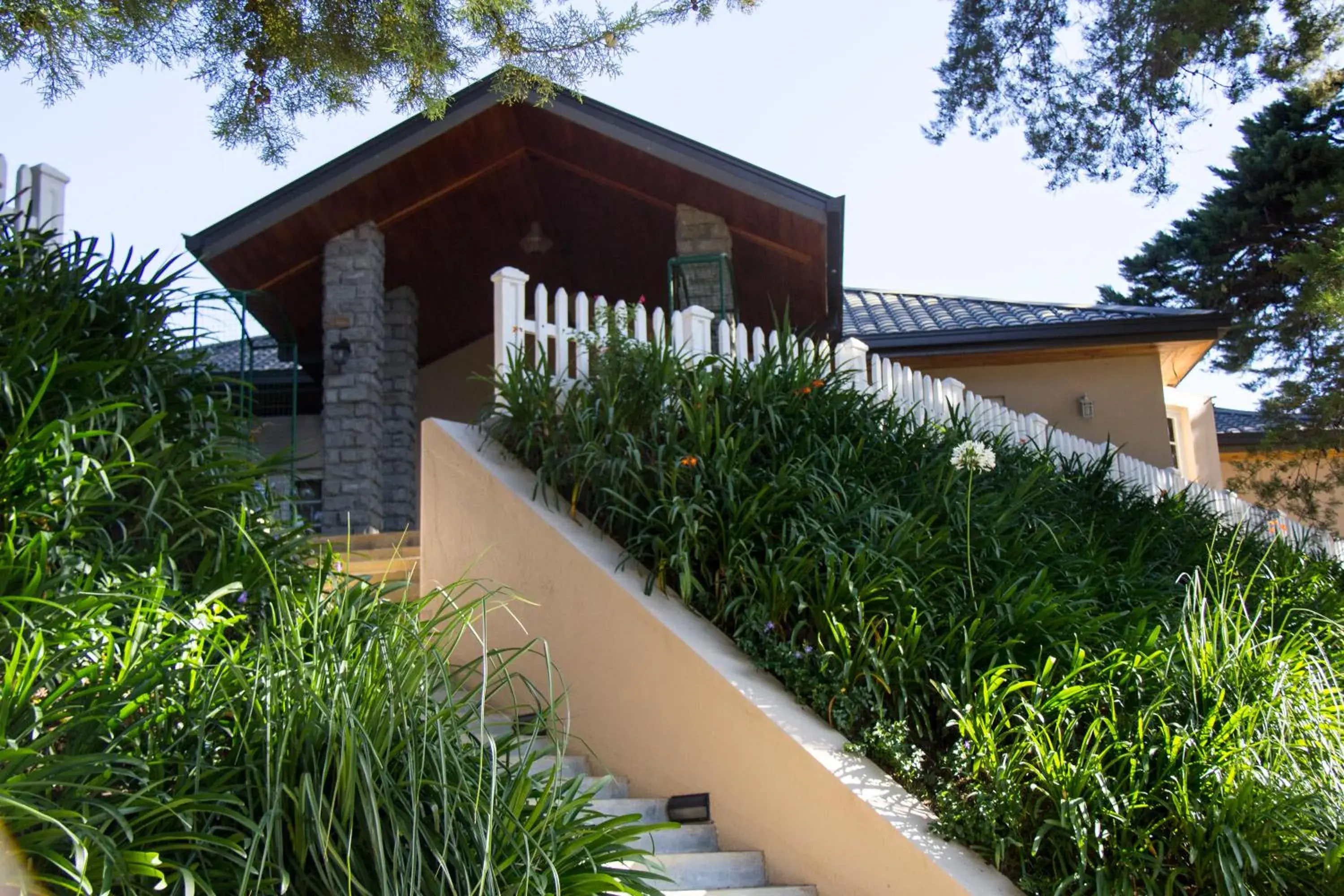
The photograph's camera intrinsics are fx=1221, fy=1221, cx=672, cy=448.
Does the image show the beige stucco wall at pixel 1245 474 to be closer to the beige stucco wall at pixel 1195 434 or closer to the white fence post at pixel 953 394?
the beige stucco wall at pixel 1195 434

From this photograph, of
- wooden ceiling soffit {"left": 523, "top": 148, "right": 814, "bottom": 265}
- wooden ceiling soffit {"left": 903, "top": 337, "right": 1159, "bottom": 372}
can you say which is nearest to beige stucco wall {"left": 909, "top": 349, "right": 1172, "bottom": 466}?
wooden ceiling soffit {"left": 903, "top": 337, "right": 1159, "bottom": 372}

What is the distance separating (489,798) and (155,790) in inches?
32.2

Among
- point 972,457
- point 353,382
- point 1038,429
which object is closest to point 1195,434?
point 1038,429

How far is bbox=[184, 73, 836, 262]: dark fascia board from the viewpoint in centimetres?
974

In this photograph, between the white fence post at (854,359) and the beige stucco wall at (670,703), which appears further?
the white fence post at (854,359)

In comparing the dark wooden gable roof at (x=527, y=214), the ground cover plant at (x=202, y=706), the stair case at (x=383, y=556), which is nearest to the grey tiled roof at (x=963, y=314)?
the dark wooden gable roof at (x=527, y=214)

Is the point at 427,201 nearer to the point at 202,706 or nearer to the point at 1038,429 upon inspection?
the point at 1038,429

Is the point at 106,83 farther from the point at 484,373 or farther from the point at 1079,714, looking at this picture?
the point at 484,373

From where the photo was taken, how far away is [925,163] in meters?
10.2

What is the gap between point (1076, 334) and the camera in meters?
12.7

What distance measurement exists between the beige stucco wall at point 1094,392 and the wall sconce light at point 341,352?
5.94 metres

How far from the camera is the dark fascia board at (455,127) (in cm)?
974

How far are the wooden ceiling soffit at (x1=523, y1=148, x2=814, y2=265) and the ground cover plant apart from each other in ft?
22.8

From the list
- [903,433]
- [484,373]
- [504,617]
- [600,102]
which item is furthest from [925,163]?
[504,617]
